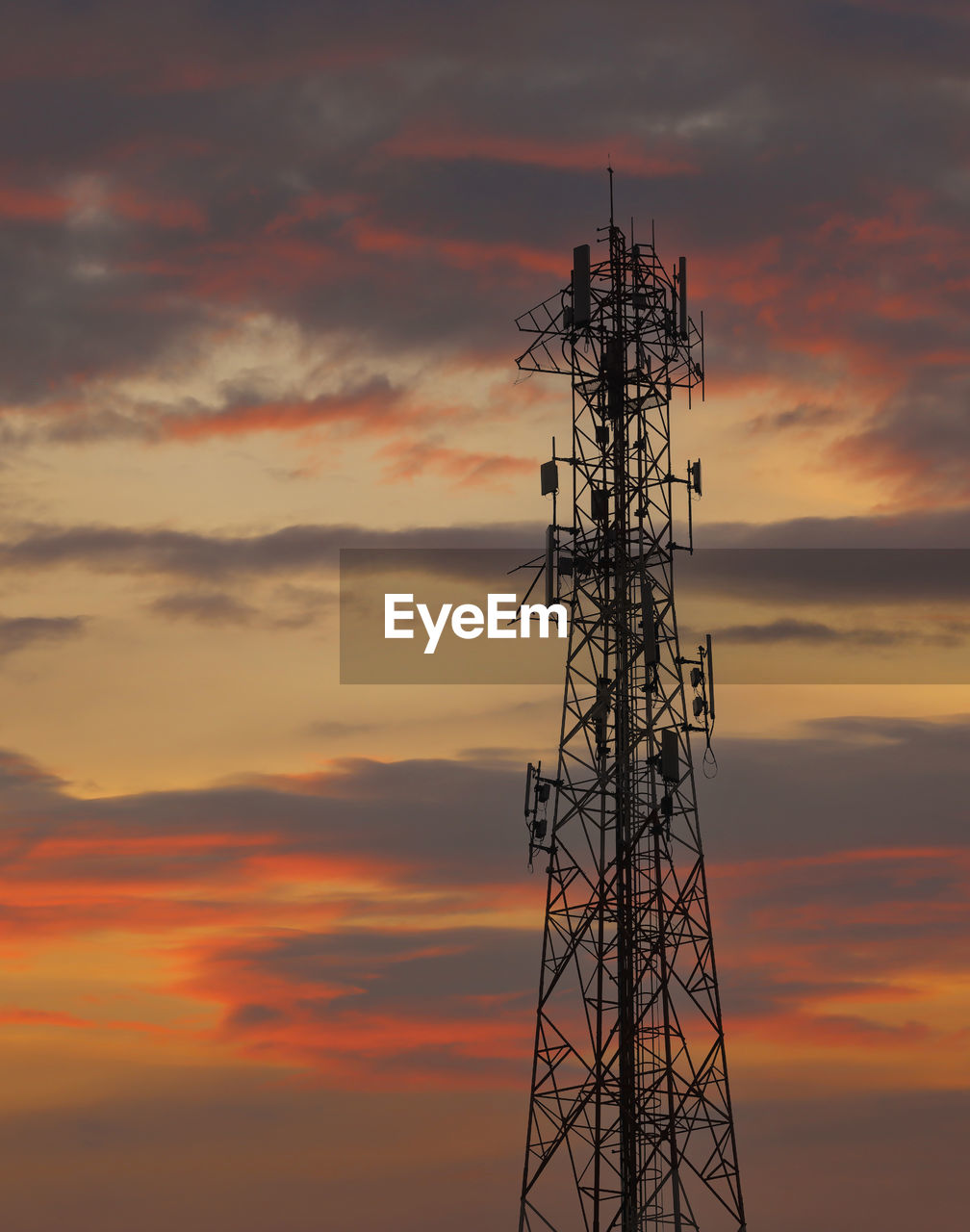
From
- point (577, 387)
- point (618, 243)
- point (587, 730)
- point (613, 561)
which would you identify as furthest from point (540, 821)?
point (618, 243)

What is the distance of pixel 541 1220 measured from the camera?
220 feet

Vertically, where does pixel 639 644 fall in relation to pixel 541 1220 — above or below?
above

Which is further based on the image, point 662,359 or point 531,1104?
point 662,359

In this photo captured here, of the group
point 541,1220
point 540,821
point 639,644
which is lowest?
point 541,1220

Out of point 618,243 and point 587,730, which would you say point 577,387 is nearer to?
point 618,243

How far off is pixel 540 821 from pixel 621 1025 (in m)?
7.13

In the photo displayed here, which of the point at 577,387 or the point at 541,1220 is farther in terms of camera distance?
the point at 577,387

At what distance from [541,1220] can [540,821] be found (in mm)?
12727

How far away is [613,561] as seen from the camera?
7112 cm

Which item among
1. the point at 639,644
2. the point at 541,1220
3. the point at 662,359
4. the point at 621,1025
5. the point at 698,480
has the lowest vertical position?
the point at 541,1220

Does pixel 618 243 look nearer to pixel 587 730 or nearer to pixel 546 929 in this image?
pixel 587 730

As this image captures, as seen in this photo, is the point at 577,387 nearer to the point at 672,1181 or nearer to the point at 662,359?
the point at 662,359

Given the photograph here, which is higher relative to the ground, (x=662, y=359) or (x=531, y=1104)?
(x=662, y=359)

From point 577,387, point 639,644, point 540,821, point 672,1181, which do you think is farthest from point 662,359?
point 672,1181
